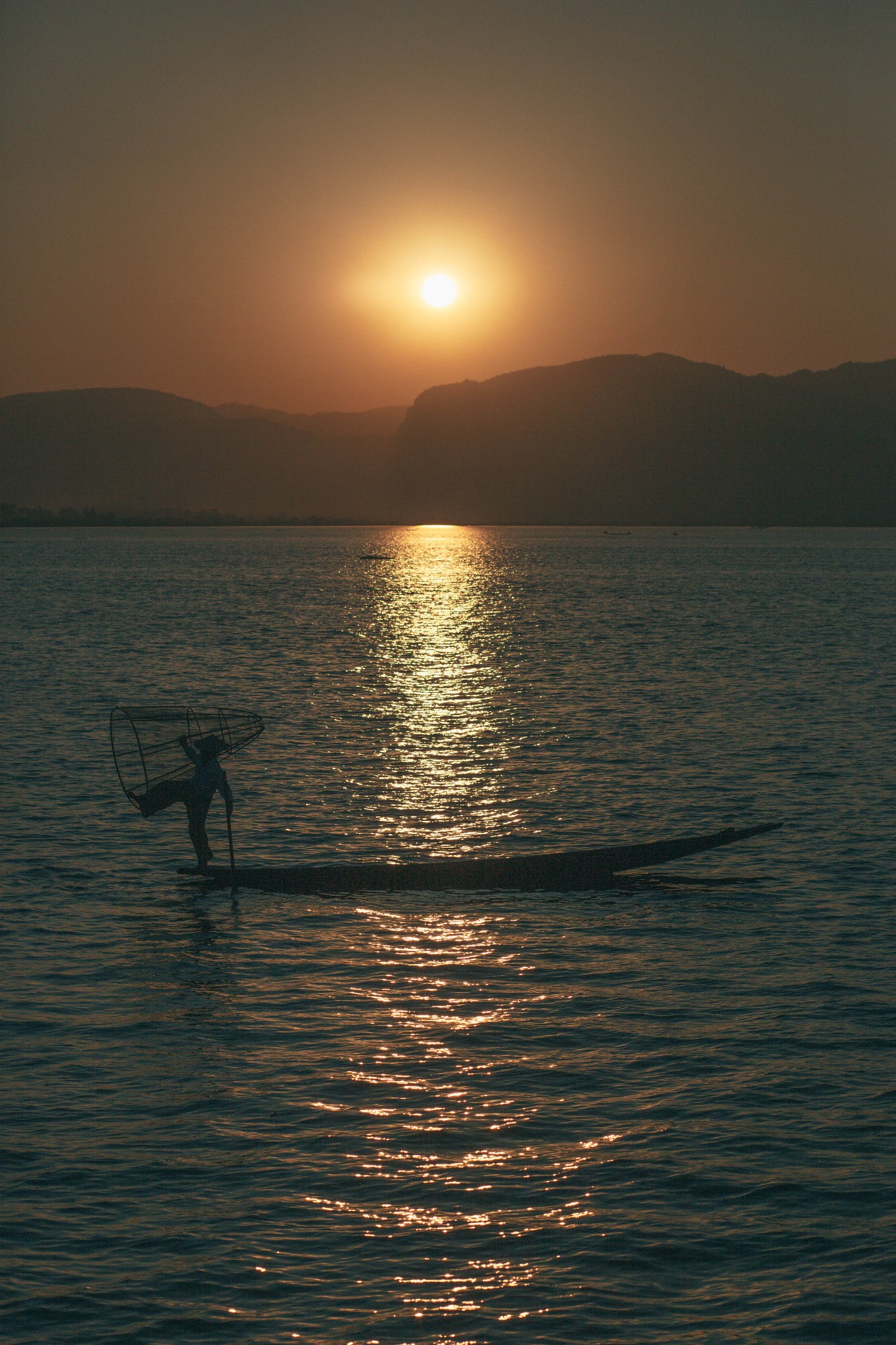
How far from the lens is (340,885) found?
24.9m

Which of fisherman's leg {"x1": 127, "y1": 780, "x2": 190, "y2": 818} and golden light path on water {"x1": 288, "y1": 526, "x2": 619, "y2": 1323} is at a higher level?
fisherman's leg {"x1": 127, "y1": 780, "x2": 190, "y2": 818}

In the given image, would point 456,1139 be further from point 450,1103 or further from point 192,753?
point 192,753

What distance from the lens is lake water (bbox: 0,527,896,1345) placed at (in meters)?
11.7

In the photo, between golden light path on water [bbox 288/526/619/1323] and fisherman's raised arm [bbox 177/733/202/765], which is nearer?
golden light path on water [bbox 288/526/619/1323]

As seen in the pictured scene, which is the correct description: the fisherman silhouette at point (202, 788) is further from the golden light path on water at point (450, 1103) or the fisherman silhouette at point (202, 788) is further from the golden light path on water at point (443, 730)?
the golden light path on water at point (443, 730)

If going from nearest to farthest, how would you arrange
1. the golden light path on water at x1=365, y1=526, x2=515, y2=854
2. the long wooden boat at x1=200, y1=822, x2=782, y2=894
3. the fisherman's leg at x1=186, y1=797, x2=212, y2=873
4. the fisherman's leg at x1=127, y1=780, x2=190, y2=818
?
the long wooden boat at x1=200, y1=822, x2=782, y2=894 < the fisherman's leg at x1=186, y1=797, x2=212, y2=873 < the fisherman's leg at x1=127, y1=780, x2=190, y2=818 < the golden light path on water at x1=365, y1=526, x2=515, y2=854

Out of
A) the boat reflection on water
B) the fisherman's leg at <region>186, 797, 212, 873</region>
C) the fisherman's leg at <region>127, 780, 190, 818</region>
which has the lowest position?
the boat reflection on water

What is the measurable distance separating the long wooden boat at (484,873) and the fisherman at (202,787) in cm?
81

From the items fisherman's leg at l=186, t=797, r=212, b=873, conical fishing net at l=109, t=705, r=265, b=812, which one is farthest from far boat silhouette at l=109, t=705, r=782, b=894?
conical fishing net at l=109, t=705, r=265, b=812

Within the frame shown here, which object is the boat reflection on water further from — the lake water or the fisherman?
the fisherman

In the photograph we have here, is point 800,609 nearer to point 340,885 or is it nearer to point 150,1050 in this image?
point 340,885

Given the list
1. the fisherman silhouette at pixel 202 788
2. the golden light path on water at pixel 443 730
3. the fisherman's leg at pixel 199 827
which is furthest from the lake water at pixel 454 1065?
the fisherman silhouette at pixel 202 788

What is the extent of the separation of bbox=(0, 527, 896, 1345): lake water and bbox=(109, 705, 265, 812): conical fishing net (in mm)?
1873

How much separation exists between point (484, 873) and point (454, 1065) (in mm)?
8757
